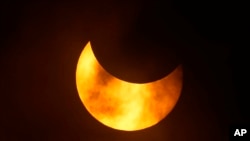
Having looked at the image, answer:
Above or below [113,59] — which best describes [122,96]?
below

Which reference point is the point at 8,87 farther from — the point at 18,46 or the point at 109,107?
the point at 109,107

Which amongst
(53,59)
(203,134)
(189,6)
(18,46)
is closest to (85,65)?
(53,59)

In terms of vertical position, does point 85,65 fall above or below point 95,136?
above
